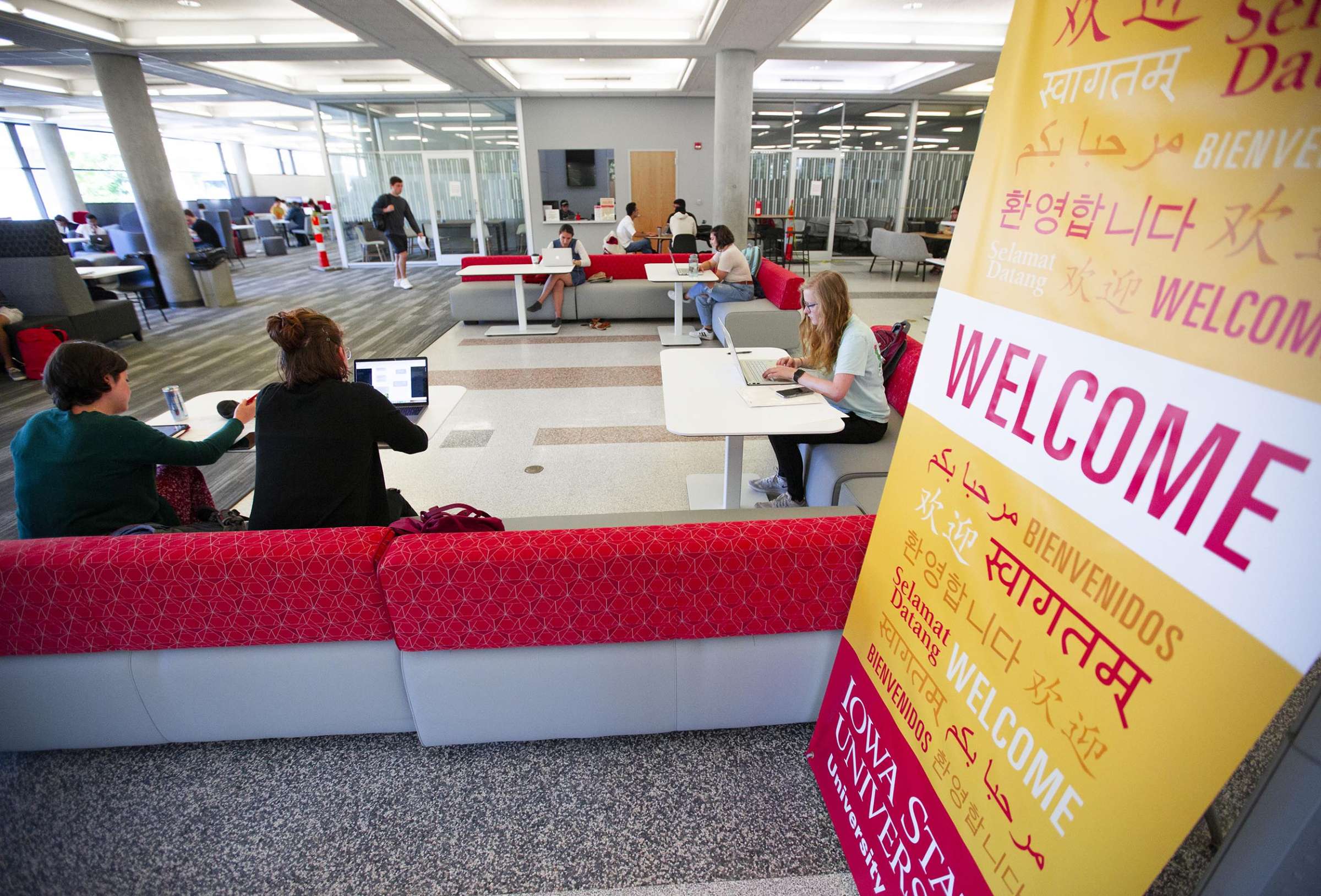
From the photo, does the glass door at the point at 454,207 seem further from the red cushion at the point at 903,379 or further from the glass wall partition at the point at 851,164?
the red cushion at the point at 903,379

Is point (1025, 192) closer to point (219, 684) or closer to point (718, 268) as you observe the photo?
point (219, 684)

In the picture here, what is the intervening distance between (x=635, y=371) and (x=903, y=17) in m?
5.47

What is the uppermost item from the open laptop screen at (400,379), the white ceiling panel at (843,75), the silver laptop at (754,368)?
the white ceiling panel at (843,75)

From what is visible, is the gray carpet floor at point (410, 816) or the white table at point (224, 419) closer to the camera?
the gray carpet floor at point (410, 816)

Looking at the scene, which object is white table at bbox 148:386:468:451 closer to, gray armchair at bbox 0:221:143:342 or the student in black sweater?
the student in black sweater

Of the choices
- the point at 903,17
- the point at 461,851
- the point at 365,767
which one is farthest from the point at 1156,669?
the point at 903,17

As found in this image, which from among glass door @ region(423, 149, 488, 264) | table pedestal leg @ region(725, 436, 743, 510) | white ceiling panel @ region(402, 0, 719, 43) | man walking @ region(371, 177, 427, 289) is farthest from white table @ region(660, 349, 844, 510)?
glass door @ region(423, 149, 488, 264)

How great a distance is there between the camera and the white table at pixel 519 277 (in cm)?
651

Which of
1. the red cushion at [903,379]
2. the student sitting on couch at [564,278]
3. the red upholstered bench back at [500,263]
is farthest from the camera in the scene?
the red upholstered bench back at [500,263]

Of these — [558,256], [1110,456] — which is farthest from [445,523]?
[558,256]

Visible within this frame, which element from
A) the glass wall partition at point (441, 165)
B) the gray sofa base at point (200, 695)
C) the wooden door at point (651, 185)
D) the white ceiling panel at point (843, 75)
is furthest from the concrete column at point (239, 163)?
the gray sofa base at point (200, 695)

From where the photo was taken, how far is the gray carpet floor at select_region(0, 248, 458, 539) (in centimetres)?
426

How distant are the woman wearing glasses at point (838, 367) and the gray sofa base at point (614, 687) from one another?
1.20 metres

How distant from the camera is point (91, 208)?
41.3 feet
